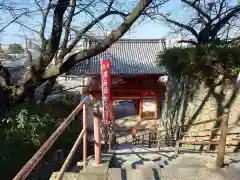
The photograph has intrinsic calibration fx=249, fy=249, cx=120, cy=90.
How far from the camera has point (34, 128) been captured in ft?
22.0

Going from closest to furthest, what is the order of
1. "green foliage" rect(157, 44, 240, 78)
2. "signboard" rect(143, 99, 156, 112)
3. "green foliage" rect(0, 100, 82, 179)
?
"green foliage" rect(0, 100, 82, 179) < "green foliage" rect(157, 44, 240, 78) < "signboard" rect(143, 99, 156, 112)

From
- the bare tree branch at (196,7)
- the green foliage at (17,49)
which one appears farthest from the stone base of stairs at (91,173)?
the bare tree branch at (196,7)

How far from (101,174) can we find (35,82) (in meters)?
3.66

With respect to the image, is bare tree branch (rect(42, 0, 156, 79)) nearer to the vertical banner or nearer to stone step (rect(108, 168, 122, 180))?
the vertical banner

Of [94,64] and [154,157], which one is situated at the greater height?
[94,64]

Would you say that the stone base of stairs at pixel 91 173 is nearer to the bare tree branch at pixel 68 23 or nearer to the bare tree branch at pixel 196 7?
the bare tree branch at pixel 68 23

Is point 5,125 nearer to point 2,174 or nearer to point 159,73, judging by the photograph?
point 2,174

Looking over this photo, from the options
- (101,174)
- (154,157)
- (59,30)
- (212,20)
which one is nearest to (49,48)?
(59,30)

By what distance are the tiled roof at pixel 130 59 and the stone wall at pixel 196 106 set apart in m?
5.31

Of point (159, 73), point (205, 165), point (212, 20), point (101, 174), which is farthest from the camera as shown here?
point (159, 73)

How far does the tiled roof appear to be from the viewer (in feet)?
56.1

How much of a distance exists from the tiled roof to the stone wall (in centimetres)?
531

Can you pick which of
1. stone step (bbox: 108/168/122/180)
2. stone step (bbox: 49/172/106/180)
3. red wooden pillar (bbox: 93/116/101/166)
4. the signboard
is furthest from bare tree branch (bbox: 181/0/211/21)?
stone step (bbox: 49/172/106/180)

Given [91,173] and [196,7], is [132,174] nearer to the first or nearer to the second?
[91,173]
